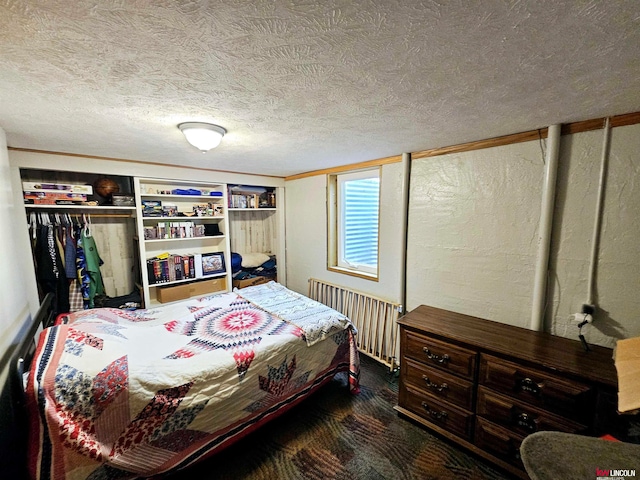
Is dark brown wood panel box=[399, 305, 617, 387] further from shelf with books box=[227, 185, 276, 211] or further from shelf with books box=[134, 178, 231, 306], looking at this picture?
shelf with books box=[227, 185, 276, 211]

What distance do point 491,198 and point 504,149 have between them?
35 cm

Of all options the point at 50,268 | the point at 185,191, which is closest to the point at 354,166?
the point at 185,191

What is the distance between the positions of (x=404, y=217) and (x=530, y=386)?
1.47m

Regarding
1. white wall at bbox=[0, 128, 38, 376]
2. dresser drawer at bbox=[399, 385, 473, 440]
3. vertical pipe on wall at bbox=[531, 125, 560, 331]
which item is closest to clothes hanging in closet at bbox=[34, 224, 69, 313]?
white wall at bbox=[0, 128, 38, 376]

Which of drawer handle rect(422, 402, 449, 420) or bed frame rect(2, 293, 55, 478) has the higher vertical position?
bed frame rect(2, 293, 55, 478)

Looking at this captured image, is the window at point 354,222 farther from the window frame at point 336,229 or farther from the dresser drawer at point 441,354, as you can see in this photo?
the dresser drawer at point 441,354

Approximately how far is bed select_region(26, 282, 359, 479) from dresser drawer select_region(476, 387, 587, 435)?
96cm

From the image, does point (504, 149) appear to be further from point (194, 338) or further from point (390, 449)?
point (194, 338)

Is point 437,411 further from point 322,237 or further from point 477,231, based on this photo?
point 322,237

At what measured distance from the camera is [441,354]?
1724mm

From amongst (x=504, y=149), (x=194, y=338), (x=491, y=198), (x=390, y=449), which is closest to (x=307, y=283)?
(x=194, y=338)

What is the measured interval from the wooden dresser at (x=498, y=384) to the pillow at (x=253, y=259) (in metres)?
2.32

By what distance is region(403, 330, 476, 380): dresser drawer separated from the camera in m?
1.62

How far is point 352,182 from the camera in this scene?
2.98 m
